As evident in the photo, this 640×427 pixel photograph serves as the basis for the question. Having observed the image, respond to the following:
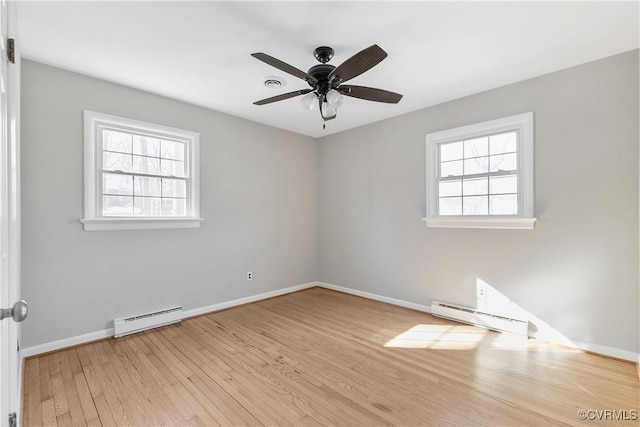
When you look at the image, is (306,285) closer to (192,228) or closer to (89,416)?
(192,228)

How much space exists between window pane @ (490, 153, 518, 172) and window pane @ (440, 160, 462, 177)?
35 cm

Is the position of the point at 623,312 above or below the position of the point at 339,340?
above

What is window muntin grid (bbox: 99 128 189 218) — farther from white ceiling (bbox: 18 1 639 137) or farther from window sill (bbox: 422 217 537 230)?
window sill (bbox: 422 217 537 230)

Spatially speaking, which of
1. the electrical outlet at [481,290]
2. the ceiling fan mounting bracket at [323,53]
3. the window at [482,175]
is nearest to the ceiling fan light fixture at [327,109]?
the ceiling fan mounting bracket at [323,53]

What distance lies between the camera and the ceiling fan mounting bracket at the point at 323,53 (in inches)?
95.3

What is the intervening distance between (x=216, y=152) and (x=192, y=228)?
3.37ft

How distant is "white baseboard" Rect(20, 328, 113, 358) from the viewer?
8.56 ft

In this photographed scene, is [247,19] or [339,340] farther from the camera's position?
[339,340]

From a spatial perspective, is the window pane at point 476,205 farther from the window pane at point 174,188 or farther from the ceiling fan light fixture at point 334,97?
the window pane at point 174,188

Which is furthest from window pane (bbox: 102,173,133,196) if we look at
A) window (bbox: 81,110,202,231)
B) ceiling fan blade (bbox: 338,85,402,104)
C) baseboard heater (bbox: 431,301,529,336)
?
baseboard heater (bbox: 431,301,529,336)

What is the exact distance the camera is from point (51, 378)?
2.30 metres

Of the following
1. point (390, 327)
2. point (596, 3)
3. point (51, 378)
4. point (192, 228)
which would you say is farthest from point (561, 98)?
point (51, 378)

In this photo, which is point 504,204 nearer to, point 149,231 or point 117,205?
point 149,231

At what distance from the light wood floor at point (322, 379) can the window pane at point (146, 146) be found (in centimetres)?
195
